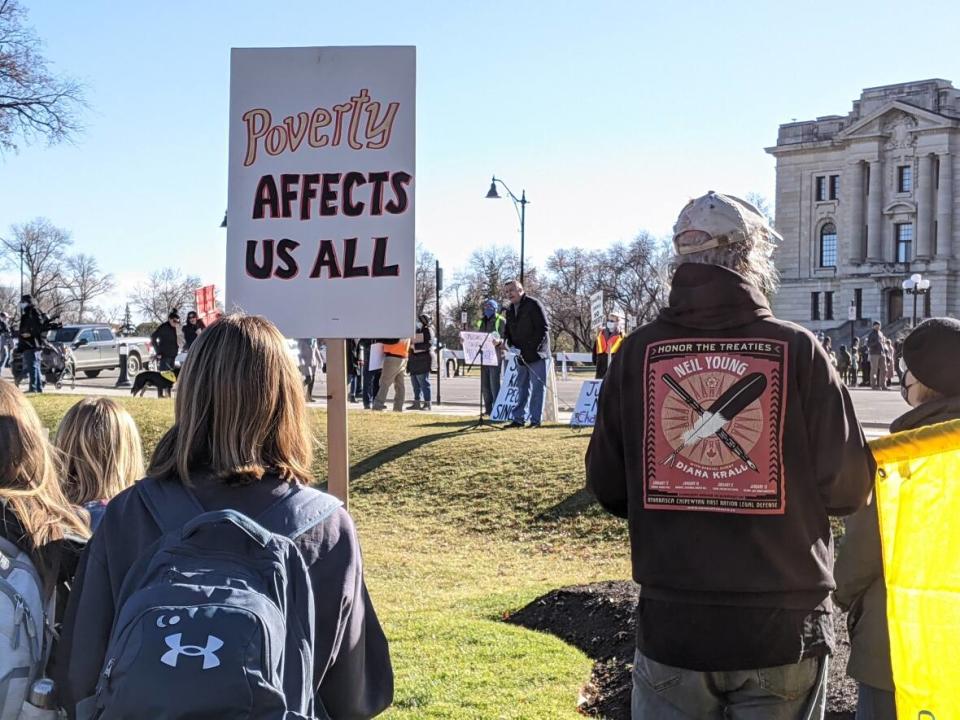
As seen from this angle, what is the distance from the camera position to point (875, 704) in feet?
11.3

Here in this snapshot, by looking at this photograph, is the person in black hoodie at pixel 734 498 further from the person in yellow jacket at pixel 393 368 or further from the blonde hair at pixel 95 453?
the person in yellow jacket at pixel 393 368

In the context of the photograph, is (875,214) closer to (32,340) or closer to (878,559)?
(32,340)

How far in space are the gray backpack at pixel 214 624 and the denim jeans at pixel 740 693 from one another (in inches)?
38.3

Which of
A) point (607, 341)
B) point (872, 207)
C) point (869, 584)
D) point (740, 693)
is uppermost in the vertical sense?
point (872, 207)

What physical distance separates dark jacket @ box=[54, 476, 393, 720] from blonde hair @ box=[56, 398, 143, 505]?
3.40 ft

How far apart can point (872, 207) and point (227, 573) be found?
95.1m

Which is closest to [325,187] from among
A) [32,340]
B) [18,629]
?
[18,629]

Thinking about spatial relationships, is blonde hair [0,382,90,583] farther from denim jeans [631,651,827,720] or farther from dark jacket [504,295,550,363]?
dark jacket [504,295,550,363]

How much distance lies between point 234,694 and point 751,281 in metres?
1.69

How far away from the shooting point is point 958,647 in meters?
2.15

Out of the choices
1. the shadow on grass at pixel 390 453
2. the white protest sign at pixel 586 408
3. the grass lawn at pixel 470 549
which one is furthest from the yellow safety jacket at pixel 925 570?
the white protest sign at pixel 586 408

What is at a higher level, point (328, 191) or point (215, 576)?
point (328, 191)

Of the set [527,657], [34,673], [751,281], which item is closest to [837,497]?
[751,281]

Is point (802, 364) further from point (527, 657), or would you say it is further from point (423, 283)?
point (423, 283)
